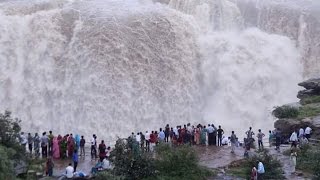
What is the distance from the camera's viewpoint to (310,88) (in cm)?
3178

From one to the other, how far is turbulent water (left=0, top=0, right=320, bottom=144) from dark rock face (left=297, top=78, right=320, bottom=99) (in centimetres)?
242

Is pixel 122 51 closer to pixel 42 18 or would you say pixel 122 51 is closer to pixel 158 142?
pixel 42 18

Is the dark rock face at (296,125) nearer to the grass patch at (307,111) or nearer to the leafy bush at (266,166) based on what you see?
the grass patch at (307,111)

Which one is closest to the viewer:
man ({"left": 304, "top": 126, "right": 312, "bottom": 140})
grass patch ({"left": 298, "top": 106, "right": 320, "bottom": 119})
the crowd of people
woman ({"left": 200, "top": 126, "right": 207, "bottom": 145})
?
the crowd of people

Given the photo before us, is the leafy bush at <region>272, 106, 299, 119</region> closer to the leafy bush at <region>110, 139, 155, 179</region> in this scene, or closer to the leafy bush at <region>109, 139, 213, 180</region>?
the leafy bush at <region>109, 139, 213, 180</region>

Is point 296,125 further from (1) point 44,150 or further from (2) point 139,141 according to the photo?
(1) point 44,150

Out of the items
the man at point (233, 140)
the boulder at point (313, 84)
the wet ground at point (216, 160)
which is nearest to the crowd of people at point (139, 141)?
the man at point (233, 140)

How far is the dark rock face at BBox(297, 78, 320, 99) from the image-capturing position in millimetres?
31531

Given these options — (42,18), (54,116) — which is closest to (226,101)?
(54,116)

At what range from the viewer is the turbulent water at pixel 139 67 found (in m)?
33.2

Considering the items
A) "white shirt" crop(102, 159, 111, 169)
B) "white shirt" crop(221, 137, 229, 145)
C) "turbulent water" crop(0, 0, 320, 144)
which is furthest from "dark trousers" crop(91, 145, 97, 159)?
"turbulent water" crop(0, 0, 320, 144)

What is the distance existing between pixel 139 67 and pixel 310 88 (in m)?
9.79

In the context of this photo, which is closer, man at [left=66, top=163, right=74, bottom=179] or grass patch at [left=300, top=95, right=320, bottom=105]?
man at [left=66, top=163, right=74, bottom=179]

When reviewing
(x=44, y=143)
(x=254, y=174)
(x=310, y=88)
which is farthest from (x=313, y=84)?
(x=44, y=143)
